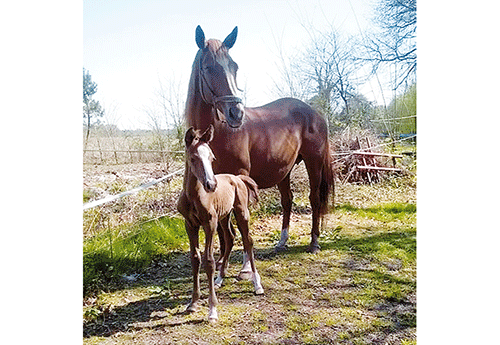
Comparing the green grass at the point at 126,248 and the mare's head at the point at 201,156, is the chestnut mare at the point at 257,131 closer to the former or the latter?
the mare's head at the point at 201,156

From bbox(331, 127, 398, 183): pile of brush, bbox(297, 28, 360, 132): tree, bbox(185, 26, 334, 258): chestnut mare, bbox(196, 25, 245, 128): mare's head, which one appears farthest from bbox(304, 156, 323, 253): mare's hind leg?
bbox(196, 25, 245, 128): mare's head

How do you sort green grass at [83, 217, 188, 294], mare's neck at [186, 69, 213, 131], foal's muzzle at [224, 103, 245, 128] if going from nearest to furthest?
1. foal's muzzle at [224, 103, 245, 128]
2. mare's neck at [186, 69, 213, 131]
3. green grass at [83, 217, 188, 294]

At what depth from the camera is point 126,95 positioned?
2564 millimetres

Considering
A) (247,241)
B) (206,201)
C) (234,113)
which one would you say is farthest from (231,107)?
(247,241)

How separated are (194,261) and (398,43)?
180cm

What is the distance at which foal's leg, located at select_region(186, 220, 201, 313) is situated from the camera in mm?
2180

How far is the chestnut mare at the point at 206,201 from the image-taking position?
207 centimetres

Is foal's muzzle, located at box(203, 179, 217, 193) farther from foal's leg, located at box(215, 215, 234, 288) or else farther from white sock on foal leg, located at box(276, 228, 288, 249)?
white sock on foal leg, located at box(276, 228, 288, 249)

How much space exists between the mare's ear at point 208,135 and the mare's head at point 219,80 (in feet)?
0.38

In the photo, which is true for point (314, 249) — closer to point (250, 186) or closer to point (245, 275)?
point (245, 275)

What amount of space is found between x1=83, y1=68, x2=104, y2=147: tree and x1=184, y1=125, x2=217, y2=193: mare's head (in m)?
0.75
